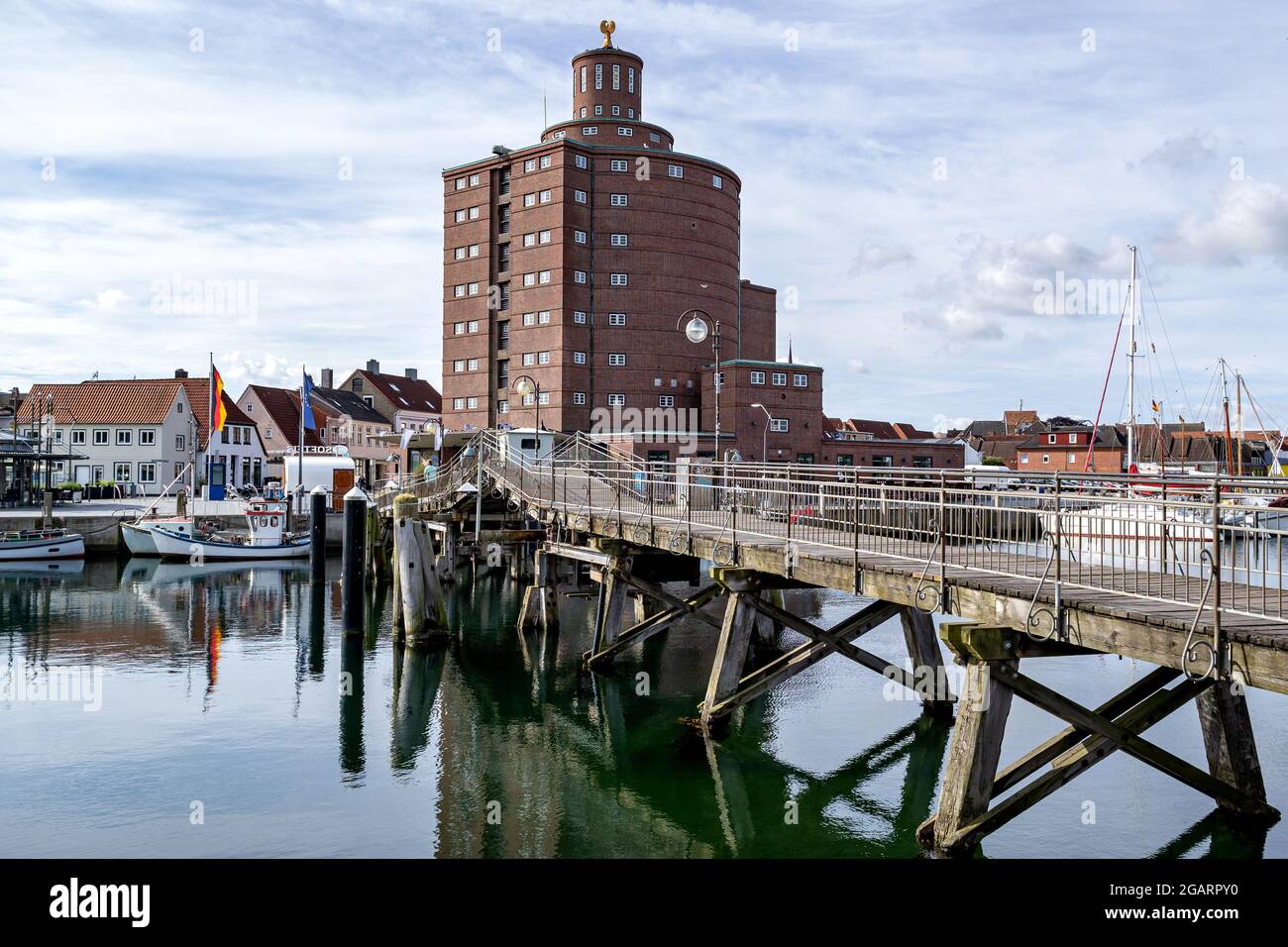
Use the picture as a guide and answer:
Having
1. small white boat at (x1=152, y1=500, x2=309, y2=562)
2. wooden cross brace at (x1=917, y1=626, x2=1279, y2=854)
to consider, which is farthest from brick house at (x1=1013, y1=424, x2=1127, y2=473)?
wooden cross brace at (x1=917, y1=626, x2=1279, y2=854)

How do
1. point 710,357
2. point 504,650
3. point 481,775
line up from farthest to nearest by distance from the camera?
point 710,357
point 504,650
point 481,775

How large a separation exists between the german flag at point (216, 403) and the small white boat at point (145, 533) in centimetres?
523

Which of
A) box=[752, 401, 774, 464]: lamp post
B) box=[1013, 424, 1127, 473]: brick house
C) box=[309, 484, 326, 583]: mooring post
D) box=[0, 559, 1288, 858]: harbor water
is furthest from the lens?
box=[1013, 424, 1127, 473]: brick house

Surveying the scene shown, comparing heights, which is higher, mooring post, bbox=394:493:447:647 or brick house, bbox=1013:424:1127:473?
brick house, bbox=1013:424:1127:473

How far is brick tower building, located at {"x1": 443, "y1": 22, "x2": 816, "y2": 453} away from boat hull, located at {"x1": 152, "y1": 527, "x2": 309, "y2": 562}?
2280 centimetres

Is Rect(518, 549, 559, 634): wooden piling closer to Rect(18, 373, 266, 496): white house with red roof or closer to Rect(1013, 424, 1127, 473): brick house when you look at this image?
Rect(18, 373, 266, 496): white house with red roof

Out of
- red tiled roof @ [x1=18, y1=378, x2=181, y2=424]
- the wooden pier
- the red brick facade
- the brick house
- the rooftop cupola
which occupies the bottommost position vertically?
the wooden pier

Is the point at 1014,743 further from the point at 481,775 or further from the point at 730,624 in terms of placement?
the point at 481,775

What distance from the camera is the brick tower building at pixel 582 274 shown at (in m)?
68.1

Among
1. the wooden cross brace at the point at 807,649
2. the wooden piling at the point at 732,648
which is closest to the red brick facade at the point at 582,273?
the wooden piling at the point at 732,648

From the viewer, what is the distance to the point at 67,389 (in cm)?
7594

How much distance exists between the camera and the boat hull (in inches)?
1903

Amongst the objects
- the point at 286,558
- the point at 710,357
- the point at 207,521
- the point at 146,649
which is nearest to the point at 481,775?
the point at 146,649
